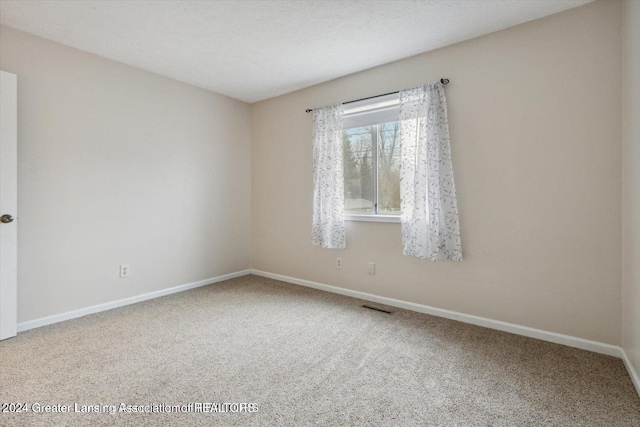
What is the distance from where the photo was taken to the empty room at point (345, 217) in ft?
5.89

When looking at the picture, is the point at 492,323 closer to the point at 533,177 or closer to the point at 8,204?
the point at 533,177

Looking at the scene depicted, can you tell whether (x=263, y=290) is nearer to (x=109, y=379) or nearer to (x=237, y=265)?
(x=237, y=265)

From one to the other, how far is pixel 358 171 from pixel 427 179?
35.7 inches

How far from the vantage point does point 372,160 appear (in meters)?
3.40

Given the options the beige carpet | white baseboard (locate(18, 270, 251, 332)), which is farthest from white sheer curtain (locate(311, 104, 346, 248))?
white baseboard (locate(18, 270, 251, 332))

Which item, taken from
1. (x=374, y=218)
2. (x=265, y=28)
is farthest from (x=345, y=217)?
(x=265, y=28)

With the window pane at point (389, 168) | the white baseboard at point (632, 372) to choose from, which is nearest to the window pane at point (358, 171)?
Answer: the window pane at point (389, 168)

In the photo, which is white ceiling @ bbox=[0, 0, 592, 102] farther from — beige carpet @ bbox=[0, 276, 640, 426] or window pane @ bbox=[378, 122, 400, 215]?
beige carpet @ bbox=[0, 276, 640, 426]

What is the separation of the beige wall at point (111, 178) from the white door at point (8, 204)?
145 millimetres

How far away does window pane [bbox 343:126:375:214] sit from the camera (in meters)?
3.43

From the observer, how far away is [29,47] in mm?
2607

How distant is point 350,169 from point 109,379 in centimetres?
278

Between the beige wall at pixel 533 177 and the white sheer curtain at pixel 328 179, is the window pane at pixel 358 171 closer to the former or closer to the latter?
the white sheer curtain at pixel 328 179

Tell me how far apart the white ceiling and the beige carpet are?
2.46 meters
